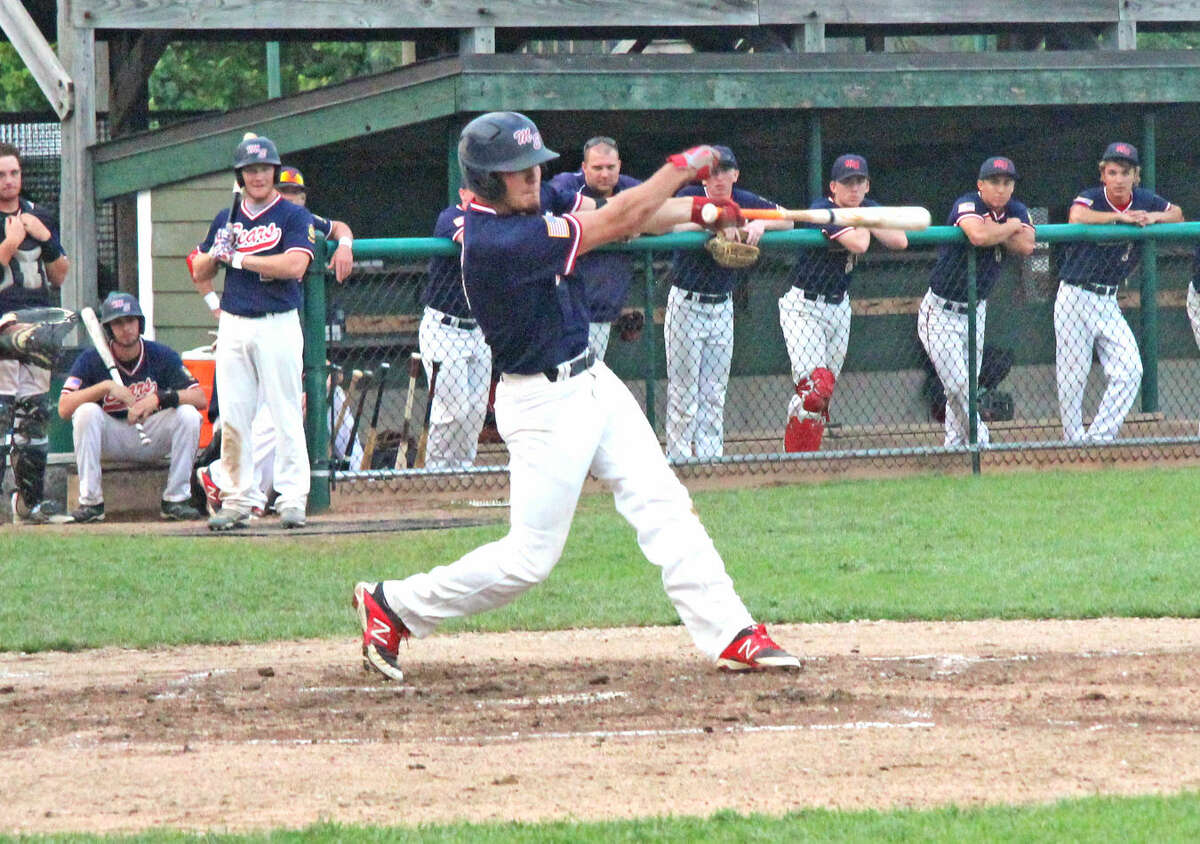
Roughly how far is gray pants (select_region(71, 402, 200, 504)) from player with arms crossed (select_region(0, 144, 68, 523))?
23 cm

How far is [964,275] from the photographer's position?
34.4 feet

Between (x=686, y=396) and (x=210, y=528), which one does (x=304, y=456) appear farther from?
(x=686, y=396)

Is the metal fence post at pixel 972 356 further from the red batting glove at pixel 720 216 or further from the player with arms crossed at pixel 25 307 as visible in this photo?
the player with arms crossed at pixel 25 307

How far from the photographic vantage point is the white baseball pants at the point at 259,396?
29.7ft

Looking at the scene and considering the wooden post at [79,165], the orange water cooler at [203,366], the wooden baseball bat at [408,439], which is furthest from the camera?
the wooden post at [79,165]

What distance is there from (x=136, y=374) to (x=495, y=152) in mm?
5472

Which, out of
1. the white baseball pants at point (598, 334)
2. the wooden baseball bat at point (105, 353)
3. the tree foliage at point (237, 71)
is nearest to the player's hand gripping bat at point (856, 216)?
the white baseball pants at point (598, 334)

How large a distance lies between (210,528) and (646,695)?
4.38 meters

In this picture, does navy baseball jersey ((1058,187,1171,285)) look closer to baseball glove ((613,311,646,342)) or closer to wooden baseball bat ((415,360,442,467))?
baseball glove ((613,311,646,342))

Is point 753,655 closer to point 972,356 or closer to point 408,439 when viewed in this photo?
point 972,356

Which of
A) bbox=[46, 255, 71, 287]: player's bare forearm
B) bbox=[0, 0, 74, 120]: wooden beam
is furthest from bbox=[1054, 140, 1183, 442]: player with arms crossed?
bbox=[0, 0, 74, 120]: wooden beam

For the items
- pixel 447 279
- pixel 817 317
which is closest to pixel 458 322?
pixel 447 279

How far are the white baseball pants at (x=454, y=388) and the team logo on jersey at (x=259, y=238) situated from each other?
1065 millimetres

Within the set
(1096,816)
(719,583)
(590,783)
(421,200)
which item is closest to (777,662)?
(719,583)
